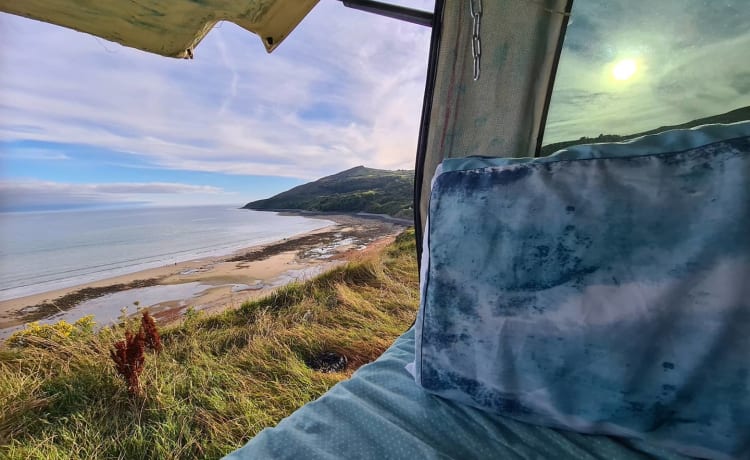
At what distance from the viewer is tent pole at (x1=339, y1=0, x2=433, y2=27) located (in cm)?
112

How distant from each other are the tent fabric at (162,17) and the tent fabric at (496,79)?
505mm

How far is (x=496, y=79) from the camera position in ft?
3.46

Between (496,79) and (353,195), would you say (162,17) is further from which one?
(353,195)

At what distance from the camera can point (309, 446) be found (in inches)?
20.6

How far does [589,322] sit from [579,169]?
0.26 metres

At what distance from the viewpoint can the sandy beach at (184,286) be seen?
453cm

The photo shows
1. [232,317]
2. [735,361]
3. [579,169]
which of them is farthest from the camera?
[232,317]

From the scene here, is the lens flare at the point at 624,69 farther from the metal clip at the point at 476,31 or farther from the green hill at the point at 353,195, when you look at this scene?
the green hill at the point at 353,195

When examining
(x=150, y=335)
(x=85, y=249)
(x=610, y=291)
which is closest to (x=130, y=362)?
(x=150, y=335)

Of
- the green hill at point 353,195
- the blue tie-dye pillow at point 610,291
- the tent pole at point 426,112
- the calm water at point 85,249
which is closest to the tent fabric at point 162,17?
the tent pole at point 426,112

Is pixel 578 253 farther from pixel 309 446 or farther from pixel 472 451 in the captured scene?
pixel 309 446

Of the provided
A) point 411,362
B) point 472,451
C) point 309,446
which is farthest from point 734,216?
point 309,446

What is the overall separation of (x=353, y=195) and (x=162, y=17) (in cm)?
2059

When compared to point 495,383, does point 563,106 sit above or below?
above
